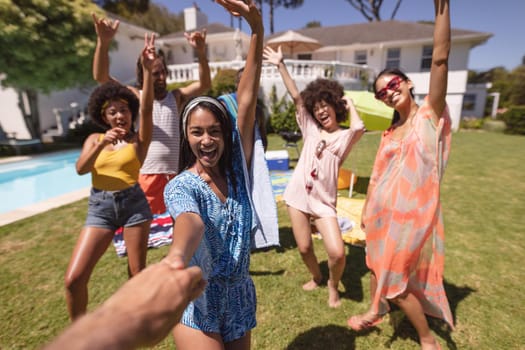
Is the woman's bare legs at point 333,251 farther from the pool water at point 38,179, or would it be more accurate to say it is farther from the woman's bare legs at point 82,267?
the pool water at point 38,179

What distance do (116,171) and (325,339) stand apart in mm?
2715

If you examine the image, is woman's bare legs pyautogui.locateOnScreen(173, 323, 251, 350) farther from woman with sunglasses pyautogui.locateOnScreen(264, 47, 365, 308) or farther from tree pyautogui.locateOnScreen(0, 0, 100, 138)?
tree pyautogui.locateOnScreen(0, 0, 100, 138)

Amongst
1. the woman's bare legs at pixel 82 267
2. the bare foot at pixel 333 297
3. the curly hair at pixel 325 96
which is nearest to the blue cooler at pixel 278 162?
the curly hair at pixel 325 96

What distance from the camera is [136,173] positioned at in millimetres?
3113

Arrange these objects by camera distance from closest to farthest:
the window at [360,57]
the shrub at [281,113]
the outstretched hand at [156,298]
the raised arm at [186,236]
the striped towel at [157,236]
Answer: the outstretched hand at [156,298] < the raised arm at [186,236] < the striped towel at [157,236] < the shrub at [281,113] < the window at [360,57]

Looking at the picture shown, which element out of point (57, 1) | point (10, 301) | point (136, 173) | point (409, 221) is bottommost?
point (10, 301)

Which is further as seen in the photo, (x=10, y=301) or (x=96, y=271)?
(x=96, y=271)

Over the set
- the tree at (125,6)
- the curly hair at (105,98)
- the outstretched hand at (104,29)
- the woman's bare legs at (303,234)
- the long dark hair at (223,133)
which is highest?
the tree at (125,6)

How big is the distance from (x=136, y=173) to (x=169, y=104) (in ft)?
4.00

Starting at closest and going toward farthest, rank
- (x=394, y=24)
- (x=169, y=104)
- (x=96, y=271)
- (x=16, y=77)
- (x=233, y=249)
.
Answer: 1. (x=233, y=249)
2. (x=169, y=104)
3. (x=96, y=271)
4. (x=16, y=77)
5. (x=394, y=24)

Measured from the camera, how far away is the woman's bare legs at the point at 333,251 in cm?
311

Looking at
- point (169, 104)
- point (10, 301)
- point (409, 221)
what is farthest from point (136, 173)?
point (409, 221)

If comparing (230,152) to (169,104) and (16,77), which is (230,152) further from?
(16,77)

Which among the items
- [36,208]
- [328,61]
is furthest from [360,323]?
[328,61]
